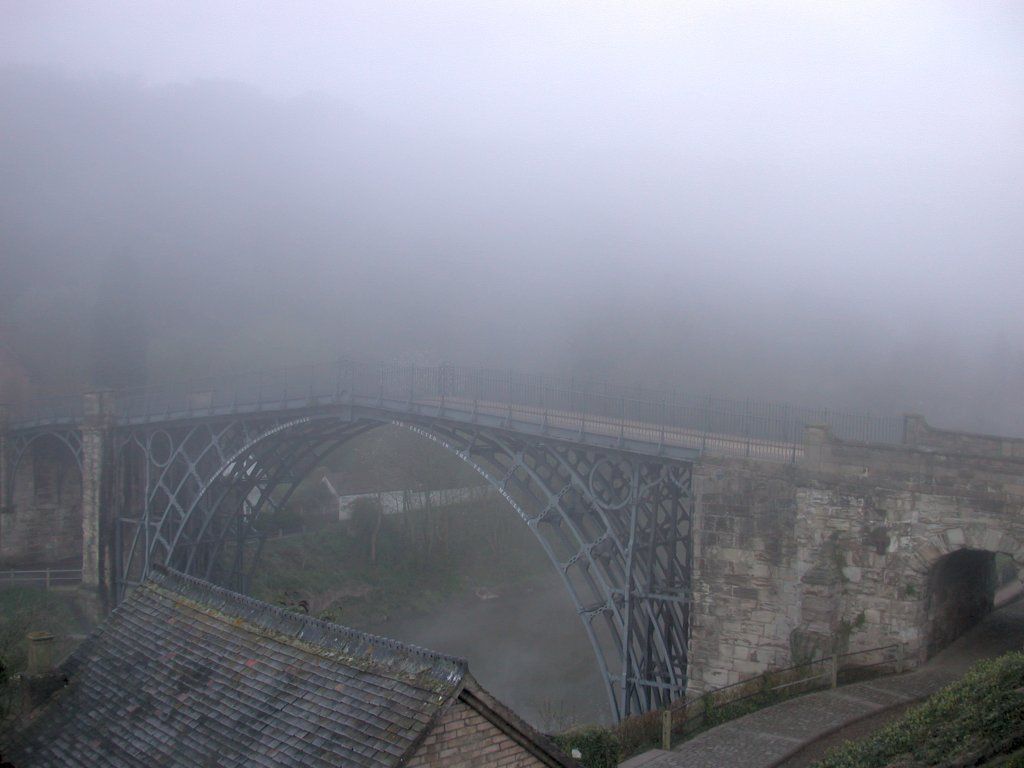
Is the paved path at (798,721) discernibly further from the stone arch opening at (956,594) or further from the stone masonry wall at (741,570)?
the stone masonry wall at (741,570)

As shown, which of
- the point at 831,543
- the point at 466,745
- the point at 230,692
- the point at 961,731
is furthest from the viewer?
the point at 831,543

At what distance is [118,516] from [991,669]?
90.0 ft

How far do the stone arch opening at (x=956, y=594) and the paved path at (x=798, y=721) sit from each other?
488 mm

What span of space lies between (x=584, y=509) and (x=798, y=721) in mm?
6958

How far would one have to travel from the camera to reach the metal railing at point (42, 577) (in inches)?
1251

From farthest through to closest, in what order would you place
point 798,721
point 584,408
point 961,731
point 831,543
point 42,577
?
point 42,577
point 584,408
point 831,543
point 798,721
point 961,731

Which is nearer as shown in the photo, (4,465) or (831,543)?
(831,543)

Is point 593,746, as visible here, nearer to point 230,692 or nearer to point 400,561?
point 230,692

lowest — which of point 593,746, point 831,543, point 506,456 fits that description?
point 593,746

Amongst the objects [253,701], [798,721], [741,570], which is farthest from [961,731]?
[253,701]

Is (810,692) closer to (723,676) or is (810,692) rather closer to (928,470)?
(723,676)

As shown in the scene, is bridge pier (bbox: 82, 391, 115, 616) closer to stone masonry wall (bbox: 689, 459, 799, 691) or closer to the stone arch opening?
stone masonry wall (bbox: 689, 459, 799, 691)

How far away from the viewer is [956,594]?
17219 millimetres

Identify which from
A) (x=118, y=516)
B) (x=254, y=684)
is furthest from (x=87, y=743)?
(x=118, y=516)
